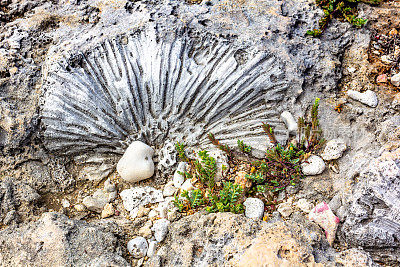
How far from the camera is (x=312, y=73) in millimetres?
3543

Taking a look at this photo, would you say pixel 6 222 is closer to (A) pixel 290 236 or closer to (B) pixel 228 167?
(B) pixel 228 167

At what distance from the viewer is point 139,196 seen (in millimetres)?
3172

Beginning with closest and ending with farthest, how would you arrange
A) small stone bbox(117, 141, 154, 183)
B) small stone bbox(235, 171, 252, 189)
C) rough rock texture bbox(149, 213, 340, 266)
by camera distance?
1. rough rock texture bbox(149, 213, 340, 266)
2. small stone bbox(235, 171, 252, 189)
3. small stone bbox(117, 141, 154, 183)

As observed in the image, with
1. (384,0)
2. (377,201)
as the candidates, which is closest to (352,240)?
(377,201)

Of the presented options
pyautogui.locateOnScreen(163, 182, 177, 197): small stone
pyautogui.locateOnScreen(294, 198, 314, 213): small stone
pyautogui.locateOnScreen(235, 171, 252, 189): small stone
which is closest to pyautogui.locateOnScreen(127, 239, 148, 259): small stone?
pyautogui.locateOnScreen(163, 182, 177, 197): small stone

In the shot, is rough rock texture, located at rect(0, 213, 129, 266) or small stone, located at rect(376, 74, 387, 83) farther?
small stone, located at rect(376, 74, 387, 83)

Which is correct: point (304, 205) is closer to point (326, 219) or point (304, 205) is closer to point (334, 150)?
point (326, 219)

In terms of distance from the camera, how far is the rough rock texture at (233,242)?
7.41 feet

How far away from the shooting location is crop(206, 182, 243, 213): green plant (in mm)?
2758

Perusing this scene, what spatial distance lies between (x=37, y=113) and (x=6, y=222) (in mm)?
1101

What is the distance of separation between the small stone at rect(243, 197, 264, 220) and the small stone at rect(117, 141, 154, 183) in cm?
103

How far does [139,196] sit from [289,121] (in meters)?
1.69

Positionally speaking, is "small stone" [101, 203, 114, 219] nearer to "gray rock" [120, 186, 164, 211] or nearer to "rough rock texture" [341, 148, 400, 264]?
"gray rock" [120, 186, 164, 211]

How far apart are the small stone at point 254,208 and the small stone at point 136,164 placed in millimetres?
1029
